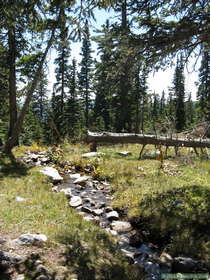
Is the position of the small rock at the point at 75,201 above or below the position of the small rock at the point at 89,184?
below

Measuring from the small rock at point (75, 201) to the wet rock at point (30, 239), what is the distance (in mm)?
2250

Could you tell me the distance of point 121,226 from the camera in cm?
558

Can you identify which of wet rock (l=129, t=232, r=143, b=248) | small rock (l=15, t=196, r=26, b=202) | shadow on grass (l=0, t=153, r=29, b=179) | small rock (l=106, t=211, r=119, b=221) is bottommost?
wet rock (l=129, t=232, r=143, b=248)

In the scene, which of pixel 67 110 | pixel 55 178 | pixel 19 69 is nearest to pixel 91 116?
pixel 67 110

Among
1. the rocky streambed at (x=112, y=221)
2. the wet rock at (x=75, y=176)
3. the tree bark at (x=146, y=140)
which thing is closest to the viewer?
the rocky streambed at (x=112, y=221)

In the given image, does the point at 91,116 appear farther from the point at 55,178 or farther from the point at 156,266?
the point at 156,266

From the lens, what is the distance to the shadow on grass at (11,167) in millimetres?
8450

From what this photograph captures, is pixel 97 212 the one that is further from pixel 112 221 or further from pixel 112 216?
pixel 112 221

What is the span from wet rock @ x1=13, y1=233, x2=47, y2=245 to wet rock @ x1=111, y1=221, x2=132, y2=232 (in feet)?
5.95

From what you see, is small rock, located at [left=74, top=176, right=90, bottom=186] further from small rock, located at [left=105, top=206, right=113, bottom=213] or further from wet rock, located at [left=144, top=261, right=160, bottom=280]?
wet rock, located at [left=144, top=261, right=160, bottom=280]

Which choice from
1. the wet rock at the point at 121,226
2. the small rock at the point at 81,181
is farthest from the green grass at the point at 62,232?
the small rock at the point at 81,181

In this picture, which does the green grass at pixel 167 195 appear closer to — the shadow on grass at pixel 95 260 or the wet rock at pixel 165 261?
the wet rock at pixel 165 261

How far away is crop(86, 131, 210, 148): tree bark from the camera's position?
10773 mm

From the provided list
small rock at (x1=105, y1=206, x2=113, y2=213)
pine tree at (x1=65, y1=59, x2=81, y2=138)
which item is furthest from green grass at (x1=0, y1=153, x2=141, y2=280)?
pine tree at (x1=65, y1=59, x2=81, y2=138)
